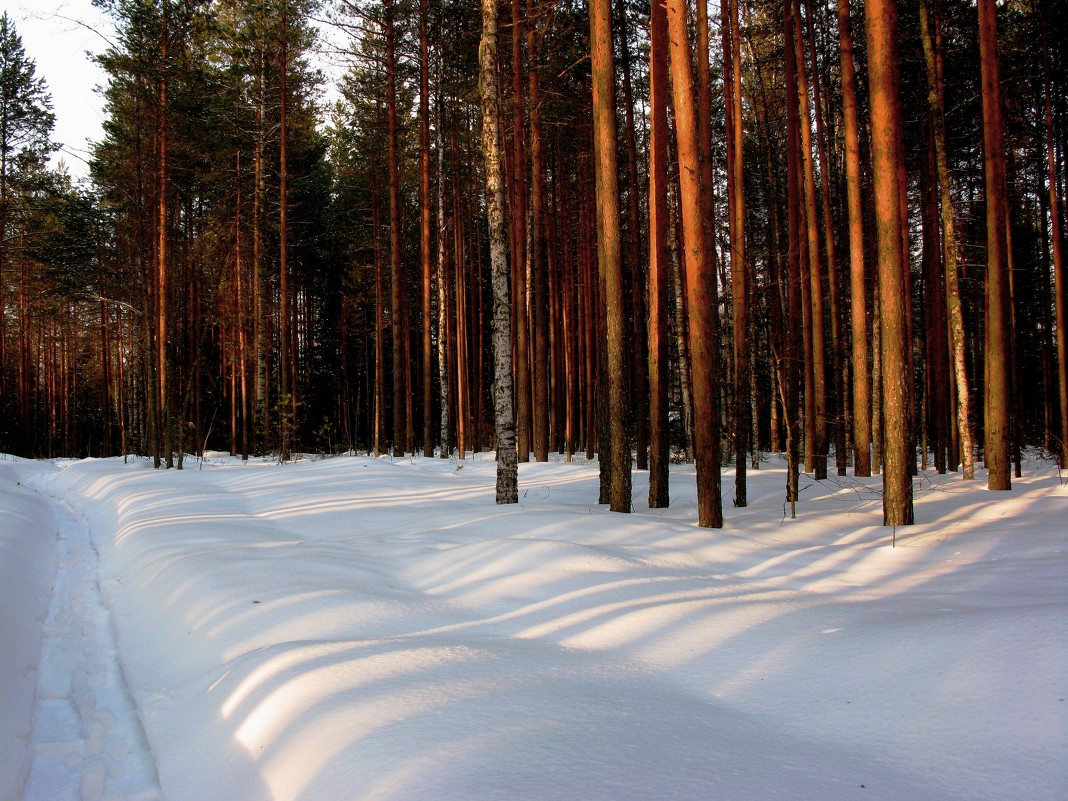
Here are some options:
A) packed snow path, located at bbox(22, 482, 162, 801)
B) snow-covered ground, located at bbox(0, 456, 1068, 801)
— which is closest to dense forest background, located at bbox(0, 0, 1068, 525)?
snow-covered ground, located at bbox(0, 456, 1068, 801)

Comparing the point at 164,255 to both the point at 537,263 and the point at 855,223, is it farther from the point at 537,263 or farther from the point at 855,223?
the point at 855,223

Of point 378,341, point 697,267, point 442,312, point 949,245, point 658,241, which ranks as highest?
point 949,245

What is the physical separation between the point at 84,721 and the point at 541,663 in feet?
8.19

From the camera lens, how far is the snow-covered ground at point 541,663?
226 cm

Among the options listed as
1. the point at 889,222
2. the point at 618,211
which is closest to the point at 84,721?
the point at 618,211

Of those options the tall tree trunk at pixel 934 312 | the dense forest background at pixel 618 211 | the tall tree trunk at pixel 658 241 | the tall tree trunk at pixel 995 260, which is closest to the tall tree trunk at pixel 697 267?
the dense forest background at pixel 618 211

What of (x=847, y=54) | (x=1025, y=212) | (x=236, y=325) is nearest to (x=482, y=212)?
(x=236, y=325)

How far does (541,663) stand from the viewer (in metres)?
3.31

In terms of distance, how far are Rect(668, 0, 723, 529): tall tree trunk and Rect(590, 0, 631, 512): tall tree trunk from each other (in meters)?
0.96

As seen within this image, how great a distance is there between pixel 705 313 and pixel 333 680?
5.66 metres

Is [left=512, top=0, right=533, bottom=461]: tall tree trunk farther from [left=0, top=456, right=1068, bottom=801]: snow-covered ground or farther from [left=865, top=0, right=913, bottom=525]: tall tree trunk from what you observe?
[left=0, top=456, right=1068, bottom=801]: snow-covered ground

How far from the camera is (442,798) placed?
6.57 ft

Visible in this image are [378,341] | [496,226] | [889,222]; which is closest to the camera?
[889,222]

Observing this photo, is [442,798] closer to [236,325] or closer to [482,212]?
[236,325]
